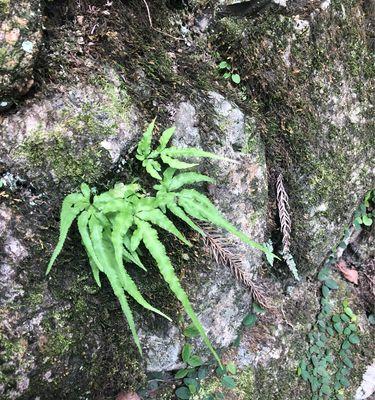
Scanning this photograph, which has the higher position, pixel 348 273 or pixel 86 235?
pixel 86 235

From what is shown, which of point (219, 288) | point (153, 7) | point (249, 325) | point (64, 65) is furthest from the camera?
point (249, 325)

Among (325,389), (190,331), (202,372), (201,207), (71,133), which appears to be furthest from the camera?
(325,389)

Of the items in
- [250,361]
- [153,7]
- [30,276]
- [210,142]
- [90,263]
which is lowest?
[250,361]

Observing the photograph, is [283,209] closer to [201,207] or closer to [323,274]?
[323,274]

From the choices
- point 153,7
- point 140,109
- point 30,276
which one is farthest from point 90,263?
point 153,7

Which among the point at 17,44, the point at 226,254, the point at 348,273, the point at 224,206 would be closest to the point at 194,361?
the point at 226,254

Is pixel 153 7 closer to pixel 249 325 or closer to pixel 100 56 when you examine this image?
pixel 100 56

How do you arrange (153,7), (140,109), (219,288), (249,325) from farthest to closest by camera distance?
(249,325), (219,288), (153,7), (140,109)

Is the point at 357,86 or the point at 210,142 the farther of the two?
the point at 357,86
